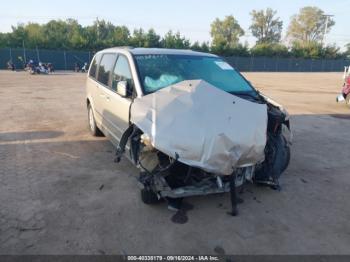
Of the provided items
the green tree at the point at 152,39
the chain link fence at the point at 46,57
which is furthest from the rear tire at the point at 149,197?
the green tree at the point at 152,39

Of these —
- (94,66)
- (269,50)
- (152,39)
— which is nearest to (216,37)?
(269,50)

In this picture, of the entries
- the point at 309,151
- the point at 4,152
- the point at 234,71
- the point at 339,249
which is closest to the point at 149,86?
the point at 234,71

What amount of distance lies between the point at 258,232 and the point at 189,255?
0.83 metres

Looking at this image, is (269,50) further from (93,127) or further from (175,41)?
(93,127)

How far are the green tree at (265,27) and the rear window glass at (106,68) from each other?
3296 inches

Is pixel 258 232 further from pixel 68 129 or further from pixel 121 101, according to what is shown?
pixel 68 129

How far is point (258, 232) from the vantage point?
319 cm

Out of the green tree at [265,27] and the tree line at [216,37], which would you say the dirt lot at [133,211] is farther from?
the green tree at [265,27]

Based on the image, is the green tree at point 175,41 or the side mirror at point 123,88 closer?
the side mirror at point 123,88

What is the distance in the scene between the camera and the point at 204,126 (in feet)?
10.2

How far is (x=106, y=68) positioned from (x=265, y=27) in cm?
8550

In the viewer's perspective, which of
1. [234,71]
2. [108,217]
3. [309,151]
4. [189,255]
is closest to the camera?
[189,255]

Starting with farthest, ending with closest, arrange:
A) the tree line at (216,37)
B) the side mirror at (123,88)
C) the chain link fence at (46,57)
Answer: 1. the tree line at (216,37)
2. the chain link fence at (46,57)
3. the side mirror at (123,88)

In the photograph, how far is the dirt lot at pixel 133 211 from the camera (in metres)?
2.97
